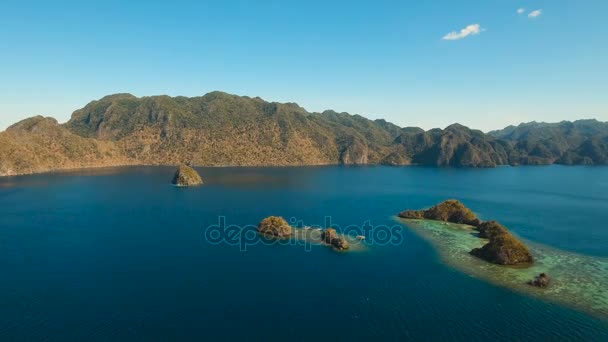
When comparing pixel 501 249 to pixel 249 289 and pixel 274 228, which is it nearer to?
pixel 249 289

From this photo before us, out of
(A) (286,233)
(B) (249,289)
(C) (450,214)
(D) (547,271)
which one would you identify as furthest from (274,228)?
(D) (547,271)

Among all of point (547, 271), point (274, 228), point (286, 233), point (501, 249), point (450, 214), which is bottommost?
point (547, 271)

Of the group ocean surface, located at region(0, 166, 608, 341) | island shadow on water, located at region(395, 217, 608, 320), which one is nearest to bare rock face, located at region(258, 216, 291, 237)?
ocean surface, located at region(0, 166, 608, 341)

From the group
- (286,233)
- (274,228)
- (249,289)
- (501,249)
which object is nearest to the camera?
(249,289)

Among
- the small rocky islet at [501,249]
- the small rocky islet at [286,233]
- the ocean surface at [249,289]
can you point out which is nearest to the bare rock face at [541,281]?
the ocean surface at [249,289]

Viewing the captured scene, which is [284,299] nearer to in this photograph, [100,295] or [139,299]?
[139,299]

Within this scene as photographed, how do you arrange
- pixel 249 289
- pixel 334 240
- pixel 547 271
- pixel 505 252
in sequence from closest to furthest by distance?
1. pixel 249 289
2. pixel 547 271
3. pixel 505 252
4. pixel 334 240

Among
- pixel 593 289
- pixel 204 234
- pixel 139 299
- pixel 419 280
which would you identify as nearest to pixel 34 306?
pixel 139 299

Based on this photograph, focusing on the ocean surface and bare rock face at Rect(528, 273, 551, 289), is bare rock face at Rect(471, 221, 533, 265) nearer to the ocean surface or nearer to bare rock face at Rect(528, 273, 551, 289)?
the ocean surface
